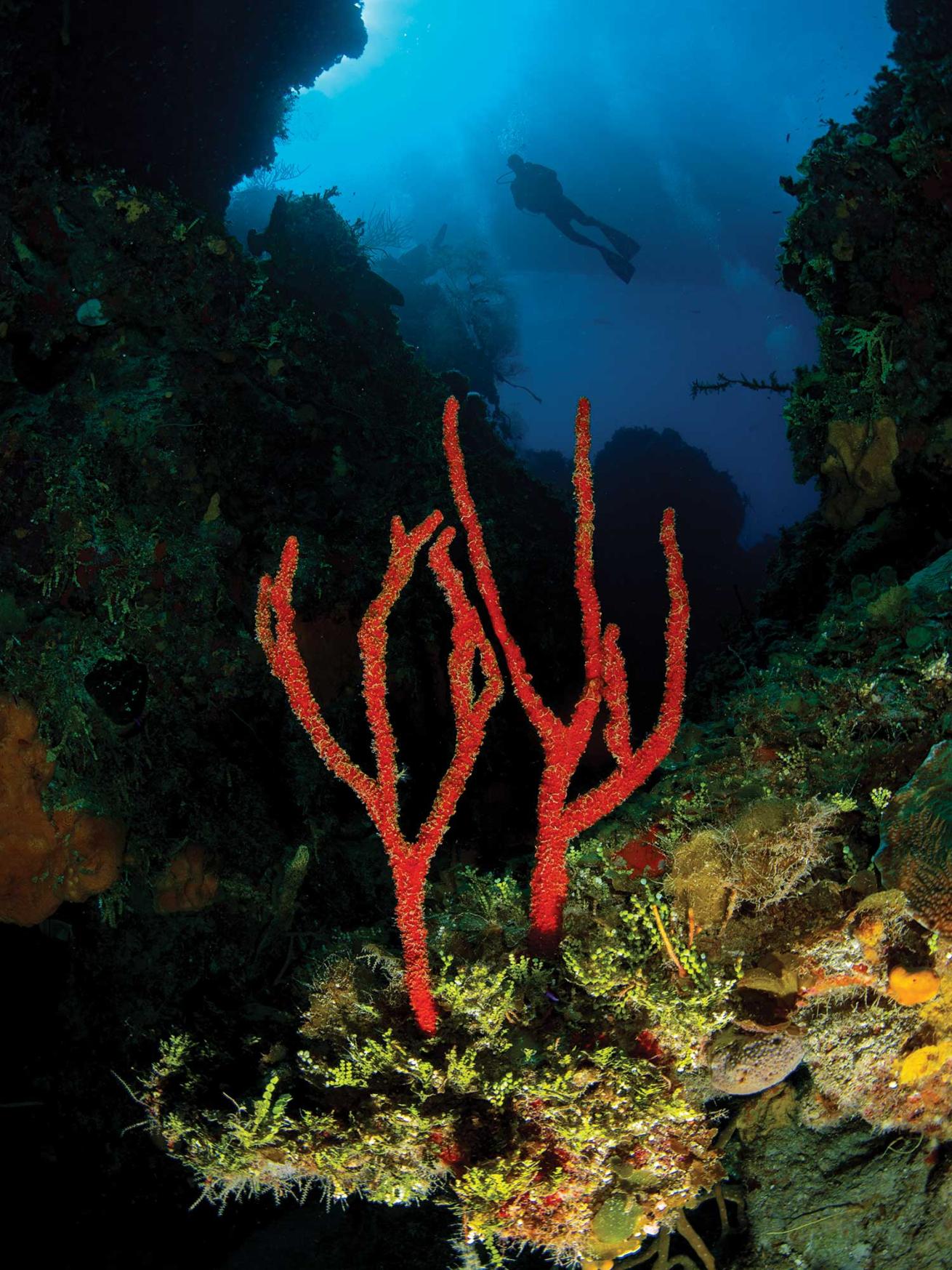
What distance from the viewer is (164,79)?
7109 millimetres

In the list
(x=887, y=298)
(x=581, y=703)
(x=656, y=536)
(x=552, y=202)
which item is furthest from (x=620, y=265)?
(x=581, y=703)

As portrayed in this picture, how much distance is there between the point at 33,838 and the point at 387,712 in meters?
3.20

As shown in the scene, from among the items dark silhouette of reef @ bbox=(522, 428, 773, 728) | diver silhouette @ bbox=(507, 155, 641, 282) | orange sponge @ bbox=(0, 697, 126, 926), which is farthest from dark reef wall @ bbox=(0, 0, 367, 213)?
diver silhouette @ bbox=(507, 155, 641, 282)

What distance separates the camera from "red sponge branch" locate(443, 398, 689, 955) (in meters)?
2.37

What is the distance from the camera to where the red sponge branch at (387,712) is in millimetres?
2232

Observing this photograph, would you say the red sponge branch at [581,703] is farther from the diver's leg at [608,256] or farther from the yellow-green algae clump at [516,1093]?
the diver's leg at [608,256]

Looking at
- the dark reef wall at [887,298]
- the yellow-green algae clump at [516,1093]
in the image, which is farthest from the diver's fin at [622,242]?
the yellow-green algae clump at [516,1093]

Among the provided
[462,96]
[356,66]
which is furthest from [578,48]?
A: [356,66]

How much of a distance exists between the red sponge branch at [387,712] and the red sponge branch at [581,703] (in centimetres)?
14

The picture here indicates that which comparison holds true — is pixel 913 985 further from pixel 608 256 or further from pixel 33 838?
pixel 608 256

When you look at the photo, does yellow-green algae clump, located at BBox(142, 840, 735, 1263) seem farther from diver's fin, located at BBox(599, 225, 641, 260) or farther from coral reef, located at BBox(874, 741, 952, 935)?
diver's fin, located at BBox(599, 225, 641, 260)

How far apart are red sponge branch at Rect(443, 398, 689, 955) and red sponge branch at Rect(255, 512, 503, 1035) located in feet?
0.45

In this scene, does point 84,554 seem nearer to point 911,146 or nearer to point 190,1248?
point 190,1248

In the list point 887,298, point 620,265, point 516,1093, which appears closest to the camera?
point 516,1093
